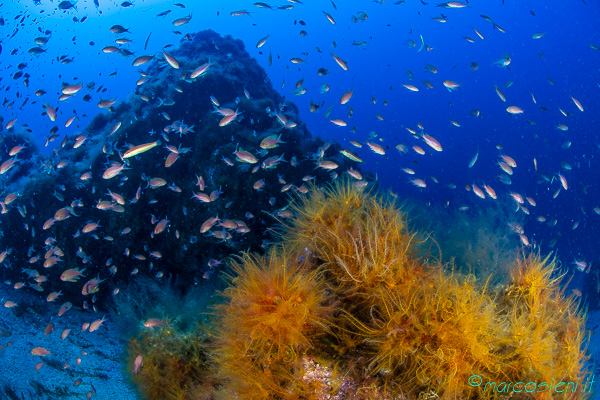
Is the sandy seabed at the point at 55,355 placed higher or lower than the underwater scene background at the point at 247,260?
lower

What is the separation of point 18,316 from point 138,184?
535 centimetres

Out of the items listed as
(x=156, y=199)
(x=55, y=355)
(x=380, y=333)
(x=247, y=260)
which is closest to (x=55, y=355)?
(x=55, y=355)

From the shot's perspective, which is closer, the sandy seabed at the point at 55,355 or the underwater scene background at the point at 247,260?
the underwater scene background at the point at 247,260

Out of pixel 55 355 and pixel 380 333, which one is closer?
pixel 380 333

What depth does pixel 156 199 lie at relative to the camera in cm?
833

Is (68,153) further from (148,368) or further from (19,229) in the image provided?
(148,368)

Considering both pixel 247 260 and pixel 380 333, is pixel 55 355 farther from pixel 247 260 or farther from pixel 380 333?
pixel 380 333

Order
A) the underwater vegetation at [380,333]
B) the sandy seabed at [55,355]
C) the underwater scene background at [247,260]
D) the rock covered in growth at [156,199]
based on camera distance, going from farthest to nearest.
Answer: the rock covered in growth at [156,199], the sandy seabed at [55,355], the underwater scene background at [247,260], the underwater vegetation at [380,333]

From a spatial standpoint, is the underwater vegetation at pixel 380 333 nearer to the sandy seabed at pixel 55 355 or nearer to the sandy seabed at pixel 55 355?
the sandy seabed at pixel 55 355

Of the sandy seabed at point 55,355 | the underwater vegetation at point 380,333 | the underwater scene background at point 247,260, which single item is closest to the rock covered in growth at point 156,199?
the underwater scene background at point 247,260

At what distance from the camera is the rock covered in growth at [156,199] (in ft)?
26.2

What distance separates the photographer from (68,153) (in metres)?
11.0

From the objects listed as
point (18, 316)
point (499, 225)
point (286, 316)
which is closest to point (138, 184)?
point (18, 316)

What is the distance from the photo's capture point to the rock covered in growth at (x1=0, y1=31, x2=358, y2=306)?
800 centimetres
